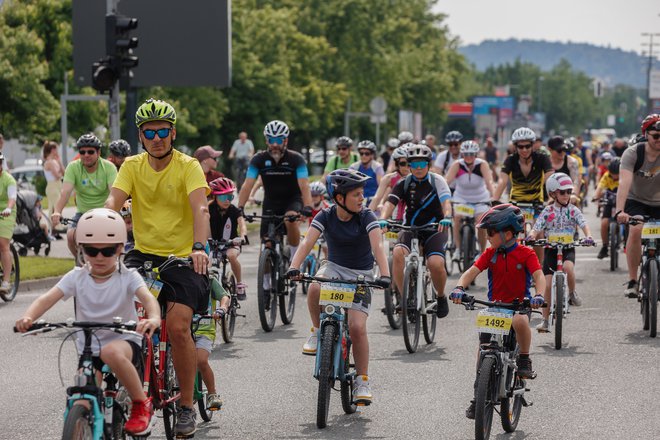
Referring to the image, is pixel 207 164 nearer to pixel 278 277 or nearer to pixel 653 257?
pixel 278 277

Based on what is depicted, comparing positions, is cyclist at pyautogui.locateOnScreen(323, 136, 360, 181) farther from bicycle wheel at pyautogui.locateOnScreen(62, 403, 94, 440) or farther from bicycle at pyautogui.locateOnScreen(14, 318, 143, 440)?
bicycle wheel at pyautogui.locateOnScreen(62, 403, 94, 440)

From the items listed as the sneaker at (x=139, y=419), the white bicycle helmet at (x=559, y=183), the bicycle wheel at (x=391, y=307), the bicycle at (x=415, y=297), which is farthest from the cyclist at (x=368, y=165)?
the sneaker at (x=139, y=419)

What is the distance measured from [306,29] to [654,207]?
4650 cm

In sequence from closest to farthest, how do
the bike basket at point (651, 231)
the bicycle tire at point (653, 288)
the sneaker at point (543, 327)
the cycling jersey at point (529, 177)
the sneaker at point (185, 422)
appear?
the sneaker at point (185, 422) < the bicycle tire at point (653, 288) < the sneaker at point (543, 327) < the bike basket at point (651, 231) < the cycling jersey at point (529, 177)

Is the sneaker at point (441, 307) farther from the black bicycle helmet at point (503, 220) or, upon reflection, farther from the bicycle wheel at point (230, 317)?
the black bicycle helmet at point (503, 220)

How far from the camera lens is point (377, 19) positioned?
63.3 metres

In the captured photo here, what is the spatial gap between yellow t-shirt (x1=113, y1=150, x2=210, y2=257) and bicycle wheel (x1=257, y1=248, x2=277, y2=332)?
5.28m

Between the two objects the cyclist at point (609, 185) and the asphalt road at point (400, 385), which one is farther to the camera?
the cyclist at point (609, 185)

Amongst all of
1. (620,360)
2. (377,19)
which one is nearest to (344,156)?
(620,360)

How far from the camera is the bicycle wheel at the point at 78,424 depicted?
6.01 metres

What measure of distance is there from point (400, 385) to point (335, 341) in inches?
64.5

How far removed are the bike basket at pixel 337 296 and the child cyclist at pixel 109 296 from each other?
7.66ft

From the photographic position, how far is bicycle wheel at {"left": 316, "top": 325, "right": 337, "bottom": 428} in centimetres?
853

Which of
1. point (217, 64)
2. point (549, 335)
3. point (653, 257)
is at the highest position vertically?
point (217, 64)
